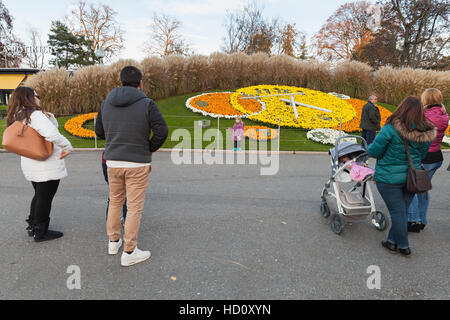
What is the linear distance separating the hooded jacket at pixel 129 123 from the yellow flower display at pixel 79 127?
9.73 meters

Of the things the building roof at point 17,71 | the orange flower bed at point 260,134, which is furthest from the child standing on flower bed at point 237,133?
the building roof at point 17,71

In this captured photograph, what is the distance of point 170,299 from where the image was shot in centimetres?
269

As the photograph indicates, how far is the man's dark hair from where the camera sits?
3096 millimetres

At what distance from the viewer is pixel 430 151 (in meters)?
4.23

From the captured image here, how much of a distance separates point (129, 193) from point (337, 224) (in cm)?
279

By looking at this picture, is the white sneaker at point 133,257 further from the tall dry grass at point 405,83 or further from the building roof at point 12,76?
the building roof at point 12,76

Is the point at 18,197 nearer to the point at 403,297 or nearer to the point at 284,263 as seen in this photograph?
the point at 284,263

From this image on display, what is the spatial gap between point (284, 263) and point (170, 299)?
1.33 meters

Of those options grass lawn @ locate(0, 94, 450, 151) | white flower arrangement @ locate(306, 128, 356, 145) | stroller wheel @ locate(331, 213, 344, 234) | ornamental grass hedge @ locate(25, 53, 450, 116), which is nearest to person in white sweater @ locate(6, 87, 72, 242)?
stroller wheel @ locate(331, 213, 344, 234)

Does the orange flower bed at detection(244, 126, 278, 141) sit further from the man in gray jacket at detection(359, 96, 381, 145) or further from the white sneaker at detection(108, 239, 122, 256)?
the white sneaker at detection(108, 239, 122, 256)

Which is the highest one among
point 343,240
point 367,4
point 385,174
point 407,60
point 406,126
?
point 367,4

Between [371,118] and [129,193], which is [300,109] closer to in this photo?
[371,118]
